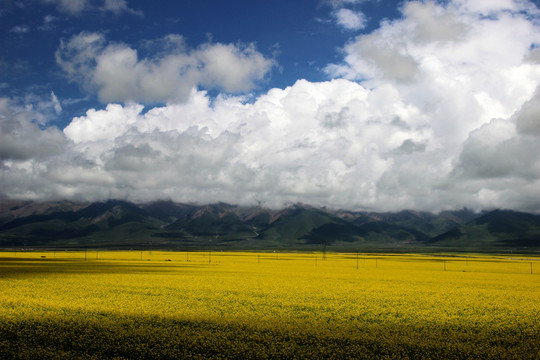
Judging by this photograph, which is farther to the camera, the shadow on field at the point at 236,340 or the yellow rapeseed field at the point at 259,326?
the yellow rapeseed field at the point at 259,326

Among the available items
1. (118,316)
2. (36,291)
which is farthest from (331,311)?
(36,291)

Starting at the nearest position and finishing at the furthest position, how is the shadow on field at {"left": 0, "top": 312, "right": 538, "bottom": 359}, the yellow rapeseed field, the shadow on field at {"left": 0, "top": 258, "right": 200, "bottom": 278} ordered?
the shadow on field at {"left": 0, "top": 312, "right": 538, "bottom": 359} → the yellow rapeseed field → the shadow on field at {"left": 0, "top": 258, "right": 200, "bottom": 278}

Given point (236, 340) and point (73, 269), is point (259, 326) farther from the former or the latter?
point (73, 269)

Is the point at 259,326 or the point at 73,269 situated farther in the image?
the point at 73,269

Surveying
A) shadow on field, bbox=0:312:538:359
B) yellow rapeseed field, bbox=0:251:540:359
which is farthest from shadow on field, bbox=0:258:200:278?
shadow on field, bbox=0:312:538:359

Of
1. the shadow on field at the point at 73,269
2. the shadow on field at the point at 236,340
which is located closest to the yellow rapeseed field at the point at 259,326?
the shadow on field at the point at 236,340

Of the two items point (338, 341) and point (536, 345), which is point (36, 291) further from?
point (536, 345)

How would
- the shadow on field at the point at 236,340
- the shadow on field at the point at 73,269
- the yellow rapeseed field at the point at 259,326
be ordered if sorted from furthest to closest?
the shadow on field at the point at 73,269
the yellow rapeseed field at the point at 259,326
the shadow on field at the point at 236,340

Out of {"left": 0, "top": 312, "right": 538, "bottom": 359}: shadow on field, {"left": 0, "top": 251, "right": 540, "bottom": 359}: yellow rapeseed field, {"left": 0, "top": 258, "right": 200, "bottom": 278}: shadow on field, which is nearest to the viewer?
{"left": 0, "top": 312, "right": 538, "bottom": 359}: shadow on field

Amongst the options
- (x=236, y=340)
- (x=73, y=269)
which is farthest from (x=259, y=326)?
(x=73, y=269)

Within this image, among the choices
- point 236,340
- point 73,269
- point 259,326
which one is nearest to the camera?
point 236,340

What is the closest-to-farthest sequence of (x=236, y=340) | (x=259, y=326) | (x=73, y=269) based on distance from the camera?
(x=236, y=340) < (x=259, y=326) < (x=73, y=269)

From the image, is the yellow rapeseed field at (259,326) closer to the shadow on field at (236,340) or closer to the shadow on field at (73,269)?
the shadow on field at (236,340)

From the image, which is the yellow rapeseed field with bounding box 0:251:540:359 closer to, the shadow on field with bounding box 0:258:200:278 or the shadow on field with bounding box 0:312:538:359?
the shadow on field with bounding box 0:312:538:359
